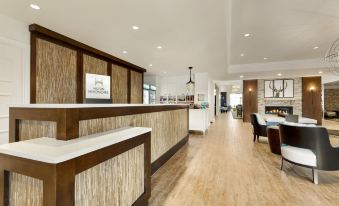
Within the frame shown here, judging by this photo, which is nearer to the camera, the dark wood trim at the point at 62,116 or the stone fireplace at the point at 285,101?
the dark wood trim at the point at 62,116

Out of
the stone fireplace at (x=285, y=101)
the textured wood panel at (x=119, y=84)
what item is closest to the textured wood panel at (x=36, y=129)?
the textured wood panel at (x=119, y=84)

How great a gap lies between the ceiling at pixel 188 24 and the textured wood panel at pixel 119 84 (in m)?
0.68

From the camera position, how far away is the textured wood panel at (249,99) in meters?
11.2

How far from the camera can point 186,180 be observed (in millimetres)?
2789

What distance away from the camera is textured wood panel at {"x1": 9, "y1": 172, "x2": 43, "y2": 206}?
3.66 ft

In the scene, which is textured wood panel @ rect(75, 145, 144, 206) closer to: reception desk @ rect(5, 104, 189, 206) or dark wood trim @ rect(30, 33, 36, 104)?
reception desk @ rect(5, 104, 189, 206)

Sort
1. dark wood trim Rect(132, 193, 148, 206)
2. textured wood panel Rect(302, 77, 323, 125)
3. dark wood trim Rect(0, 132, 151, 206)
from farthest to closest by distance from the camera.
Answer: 1. textured wood panel Rect(302, 77, 323, 125)
2. dark wood trim Rect(132, 193, 148, 206)
3. dark wood trim Rect(0, 132, 151, 206)

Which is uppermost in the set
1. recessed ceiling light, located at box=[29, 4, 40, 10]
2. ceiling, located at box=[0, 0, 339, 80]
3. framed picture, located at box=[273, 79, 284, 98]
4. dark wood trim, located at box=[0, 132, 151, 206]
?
ceiling, located at box=[0, 0, 339, 80]

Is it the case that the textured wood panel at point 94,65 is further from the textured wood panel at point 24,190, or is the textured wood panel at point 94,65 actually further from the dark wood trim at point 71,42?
the textured wood panel at point 24,190

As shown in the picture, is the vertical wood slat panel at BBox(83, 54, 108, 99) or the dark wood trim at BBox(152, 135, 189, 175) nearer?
the dark wood trim at BBox(152, 135, 189, 175)

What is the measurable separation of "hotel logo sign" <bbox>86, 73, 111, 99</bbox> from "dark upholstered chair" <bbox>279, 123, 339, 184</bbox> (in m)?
4.86

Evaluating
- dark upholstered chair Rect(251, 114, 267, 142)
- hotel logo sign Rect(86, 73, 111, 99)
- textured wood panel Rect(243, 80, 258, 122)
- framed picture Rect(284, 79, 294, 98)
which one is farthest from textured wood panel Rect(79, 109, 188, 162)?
framed picture Rect(284, 79, 294, 98)

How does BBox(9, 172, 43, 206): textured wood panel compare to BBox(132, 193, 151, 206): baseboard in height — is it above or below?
above

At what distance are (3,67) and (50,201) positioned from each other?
11.4 feet
